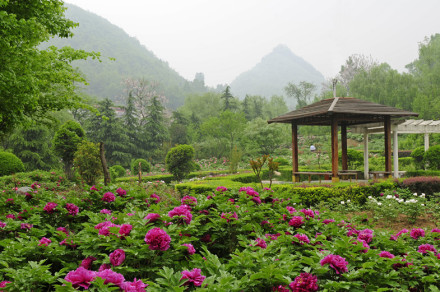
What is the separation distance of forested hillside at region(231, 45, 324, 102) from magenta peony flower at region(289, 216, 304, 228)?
13937 centimetres

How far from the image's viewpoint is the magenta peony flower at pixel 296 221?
2.71 meters

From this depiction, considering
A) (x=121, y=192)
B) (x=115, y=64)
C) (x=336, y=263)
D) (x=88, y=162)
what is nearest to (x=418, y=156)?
(x=88, y=162)

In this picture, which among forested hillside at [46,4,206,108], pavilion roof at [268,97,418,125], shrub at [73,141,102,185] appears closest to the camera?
pavilion roof at [268,97,418,125]

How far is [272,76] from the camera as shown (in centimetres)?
17200

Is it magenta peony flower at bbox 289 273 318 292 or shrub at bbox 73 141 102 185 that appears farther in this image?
shrub at bbox 73 141 102 185

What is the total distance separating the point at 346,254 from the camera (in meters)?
1.98

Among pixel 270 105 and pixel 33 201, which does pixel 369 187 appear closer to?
pixel 33 201

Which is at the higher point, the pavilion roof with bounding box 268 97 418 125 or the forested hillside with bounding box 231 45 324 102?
the forested hillside with bounding box 231 45 324 102

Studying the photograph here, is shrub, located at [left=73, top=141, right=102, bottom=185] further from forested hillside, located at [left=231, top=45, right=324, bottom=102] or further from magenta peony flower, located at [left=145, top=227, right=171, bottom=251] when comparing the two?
forested hillside, located at [left=231, top=45, right=324, bottom=102]

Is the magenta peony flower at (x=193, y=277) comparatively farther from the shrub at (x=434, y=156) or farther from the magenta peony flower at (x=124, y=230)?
the shrub at (x=434, y=156)

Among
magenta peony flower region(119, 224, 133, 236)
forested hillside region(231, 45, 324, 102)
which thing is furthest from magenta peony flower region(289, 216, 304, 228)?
forested hillside region(231, 45, 324, 102)

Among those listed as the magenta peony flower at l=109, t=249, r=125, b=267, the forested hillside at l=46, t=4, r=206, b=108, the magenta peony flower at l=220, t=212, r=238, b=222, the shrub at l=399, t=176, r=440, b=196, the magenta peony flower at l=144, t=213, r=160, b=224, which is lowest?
the shrub at l=399, t=176, r=440, b=196

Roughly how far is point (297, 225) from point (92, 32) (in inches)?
3994

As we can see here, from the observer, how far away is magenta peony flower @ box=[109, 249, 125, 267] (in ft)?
5.93
